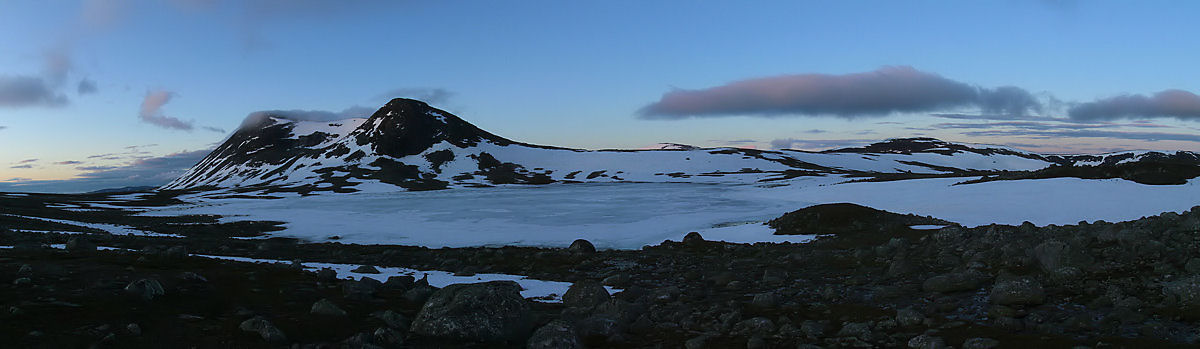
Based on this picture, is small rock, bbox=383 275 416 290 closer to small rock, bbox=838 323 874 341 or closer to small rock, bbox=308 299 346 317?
small rock, bbox=308 299 346 317

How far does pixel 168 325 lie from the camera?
37.6ft

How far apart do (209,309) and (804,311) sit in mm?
13881

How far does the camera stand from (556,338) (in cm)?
1147

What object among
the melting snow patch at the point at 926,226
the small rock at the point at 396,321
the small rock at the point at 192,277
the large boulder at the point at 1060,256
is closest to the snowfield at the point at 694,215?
the melting snow patch at the point at 926,226

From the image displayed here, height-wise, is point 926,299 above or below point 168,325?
below

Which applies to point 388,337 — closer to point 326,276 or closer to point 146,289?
point 146,289

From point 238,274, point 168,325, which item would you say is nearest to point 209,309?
point 168,325

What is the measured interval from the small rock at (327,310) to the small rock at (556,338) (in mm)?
4882

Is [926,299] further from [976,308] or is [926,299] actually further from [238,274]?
[238,274]

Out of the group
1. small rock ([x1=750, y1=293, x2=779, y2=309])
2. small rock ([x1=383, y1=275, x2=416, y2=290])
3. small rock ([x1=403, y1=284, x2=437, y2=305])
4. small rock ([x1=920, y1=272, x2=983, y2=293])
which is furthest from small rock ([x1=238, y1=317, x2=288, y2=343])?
small rock ([x1=920, y1=272, x2=983, y2=293])

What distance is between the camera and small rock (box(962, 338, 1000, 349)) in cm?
1023

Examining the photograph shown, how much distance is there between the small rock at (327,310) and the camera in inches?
533

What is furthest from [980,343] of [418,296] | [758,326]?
[418,296]

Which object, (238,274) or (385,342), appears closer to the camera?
(385,342)
